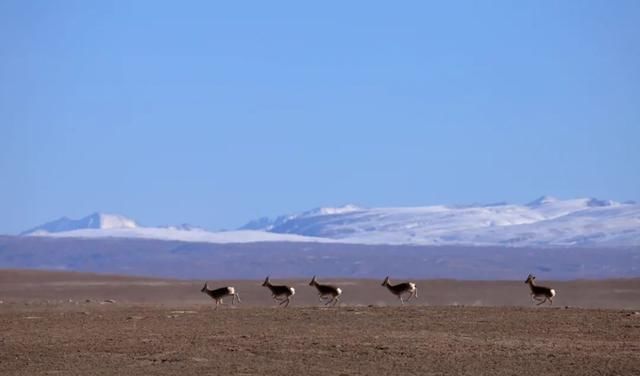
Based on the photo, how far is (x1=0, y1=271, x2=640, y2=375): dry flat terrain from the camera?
25375mm

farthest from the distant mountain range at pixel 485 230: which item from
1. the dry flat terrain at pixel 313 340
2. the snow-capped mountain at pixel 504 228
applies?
the dry flat terrain at pixel 313 340

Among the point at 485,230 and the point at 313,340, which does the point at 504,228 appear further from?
the point at 313,340

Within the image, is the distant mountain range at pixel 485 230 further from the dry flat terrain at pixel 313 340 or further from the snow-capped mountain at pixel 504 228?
the dry flat terrain at pixel 313 340

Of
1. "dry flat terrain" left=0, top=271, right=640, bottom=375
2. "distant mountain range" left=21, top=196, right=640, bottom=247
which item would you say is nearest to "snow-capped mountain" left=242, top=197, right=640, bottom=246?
"distant mountain range" left=21, top=196, right=640, bottom=247

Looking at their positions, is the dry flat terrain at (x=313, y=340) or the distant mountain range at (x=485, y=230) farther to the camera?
the distant mountain range at (x=485, y=230)

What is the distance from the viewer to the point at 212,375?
966 inches

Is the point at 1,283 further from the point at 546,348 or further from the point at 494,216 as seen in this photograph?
the point at 494,216

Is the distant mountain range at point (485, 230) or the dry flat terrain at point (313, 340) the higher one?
the distant mountain range at point (485, 230)

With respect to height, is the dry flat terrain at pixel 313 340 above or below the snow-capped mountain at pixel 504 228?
below

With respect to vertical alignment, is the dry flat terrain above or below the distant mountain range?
below

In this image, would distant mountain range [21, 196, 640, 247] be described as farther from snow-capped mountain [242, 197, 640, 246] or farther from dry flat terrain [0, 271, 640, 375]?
dry flat terrain [0, 271, 640, 375]

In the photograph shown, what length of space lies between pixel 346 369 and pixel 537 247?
13183cm

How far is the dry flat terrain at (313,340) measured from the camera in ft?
83.3

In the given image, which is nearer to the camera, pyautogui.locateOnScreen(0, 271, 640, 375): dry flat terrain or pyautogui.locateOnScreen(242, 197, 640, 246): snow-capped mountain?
pyautogui.locateOnScreen(0, 271, 640, 375): dry flat terrain
